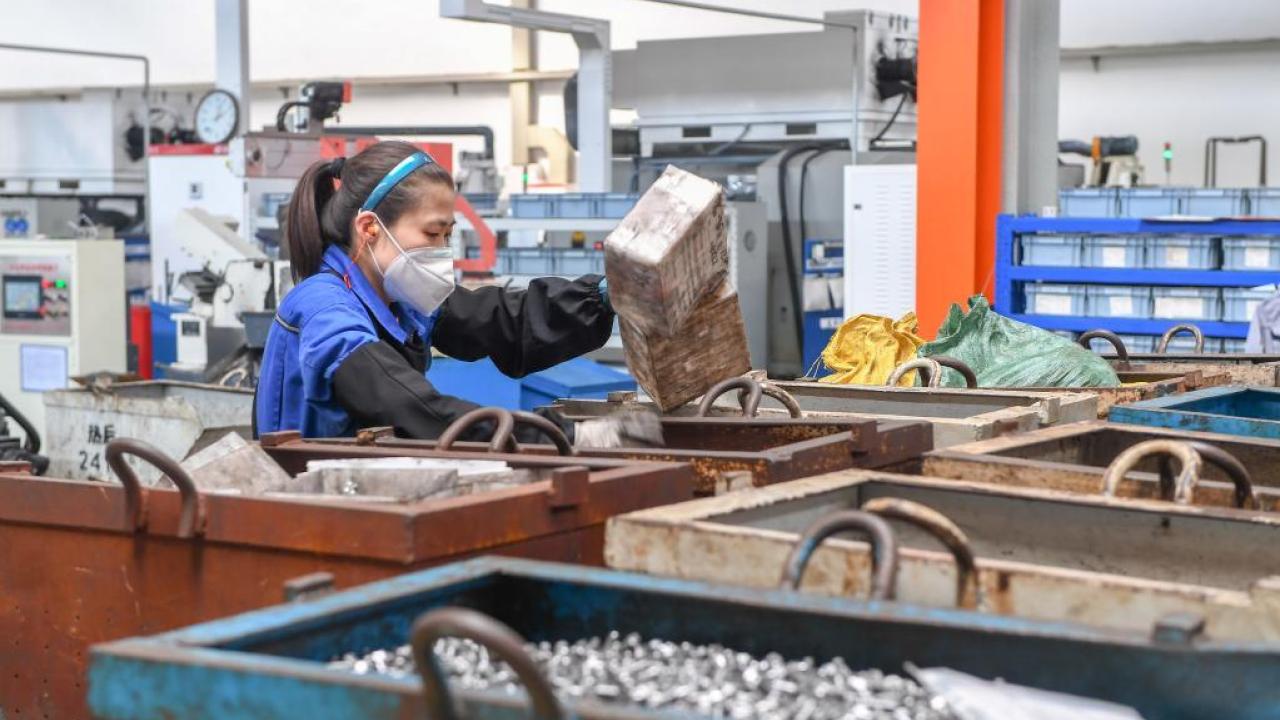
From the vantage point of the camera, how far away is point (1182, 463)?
→ 1838 mm

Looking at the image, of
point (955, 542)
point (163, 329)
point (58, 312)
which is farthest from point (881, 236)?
point (955, 542)

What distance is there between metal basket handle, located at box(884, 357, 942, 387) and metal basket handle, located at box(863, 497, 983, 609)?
1.74 meters

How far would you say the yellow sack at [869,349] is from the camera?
398 cm

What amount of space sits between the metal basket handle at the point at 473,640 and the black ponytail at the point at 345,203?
166cm

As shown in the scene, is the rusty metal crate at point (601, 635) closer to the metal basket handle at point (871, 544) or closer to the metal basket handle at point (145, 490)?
the metal basket handle at point (871, 544)

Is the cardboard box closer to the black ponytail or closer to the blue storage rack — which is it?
the black ponytail

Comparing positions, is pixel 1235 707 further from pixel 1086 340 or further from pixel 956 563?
pixel 1086 340

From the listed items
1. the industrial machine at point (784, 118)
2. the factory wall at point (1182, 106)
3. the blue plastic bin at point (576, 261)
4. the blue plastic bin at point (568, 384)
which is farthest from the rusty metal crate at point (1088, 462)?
A: the factory wall at point (1182, 106)

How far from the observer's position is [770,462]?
204 centimetres

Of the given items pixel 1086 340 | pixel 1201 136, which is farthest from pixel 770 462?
pixel 1201 136

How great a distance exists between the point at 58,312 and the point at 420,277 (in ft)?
16.3

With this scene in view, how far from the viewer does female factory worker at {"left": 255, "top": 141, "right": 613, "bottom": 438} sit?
2.39 meters

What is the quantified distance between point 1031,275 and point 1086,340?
2.58 meters

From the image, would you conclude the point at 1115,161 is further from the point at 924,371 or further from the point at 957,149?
the point at 924,371
